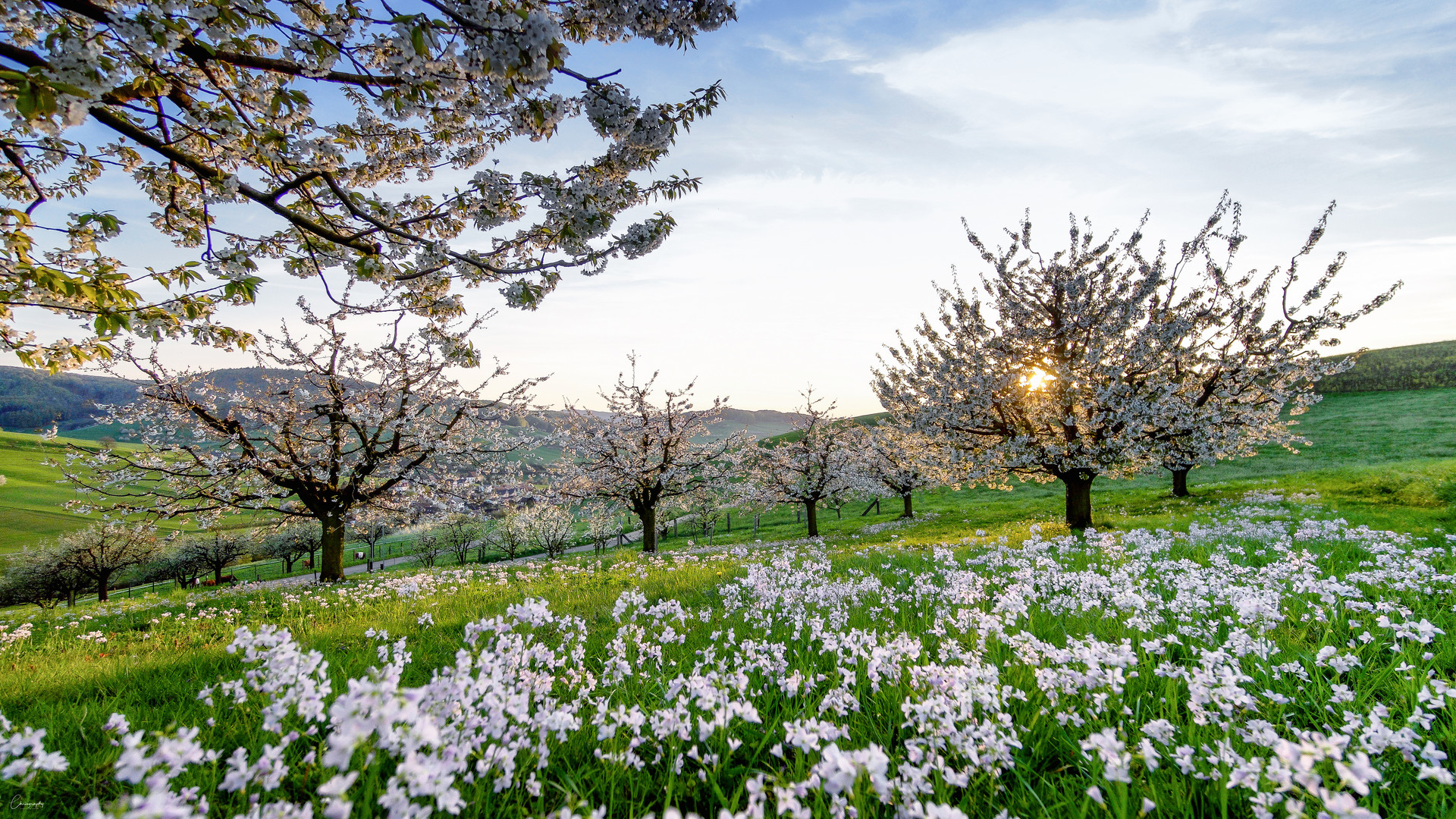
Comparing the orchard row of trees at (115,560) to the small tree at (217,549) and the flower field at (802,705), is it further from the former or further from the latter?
the flower field at (802,705)

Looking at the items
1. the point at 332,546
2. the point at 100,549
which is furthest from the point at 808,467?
the point at 100,549

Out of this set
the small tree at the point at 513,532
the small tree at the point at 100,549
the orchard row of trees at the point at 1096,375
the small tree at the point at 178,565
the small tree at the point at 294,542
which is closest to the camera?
the orchard row of trees at the point at 1096,375

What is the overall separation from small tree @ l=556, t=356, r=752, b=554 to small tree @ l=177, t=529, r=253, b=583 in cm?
7079

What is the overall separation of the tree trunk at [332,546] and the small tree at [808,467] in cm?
2147

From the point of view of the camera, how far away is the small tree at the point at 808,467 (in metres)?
34.0

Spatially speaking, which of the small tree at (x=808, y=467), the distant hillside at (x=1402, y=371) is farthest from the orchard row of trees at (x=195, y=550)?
the distant hillside at (x=1402, y=371)

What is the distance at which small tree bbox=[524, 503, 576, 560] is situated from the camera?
198 feet

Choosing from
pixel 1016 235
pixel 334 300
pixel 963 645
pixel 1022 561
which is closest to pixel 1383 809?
pixel 963 645

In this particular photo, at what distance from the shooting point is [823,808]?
8.26 feet

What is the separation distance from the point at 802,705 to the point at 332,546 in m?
19.5

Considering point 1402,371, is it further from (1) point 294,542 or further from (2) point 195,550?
(2) point 195,550

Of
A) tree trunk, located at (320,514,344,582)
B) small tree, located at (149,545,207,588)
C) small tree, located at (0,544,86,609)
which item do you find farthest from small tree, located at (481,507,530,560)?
tree trunk, located at (320,514,344,582)

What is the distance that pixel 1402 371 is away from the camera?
202 feet

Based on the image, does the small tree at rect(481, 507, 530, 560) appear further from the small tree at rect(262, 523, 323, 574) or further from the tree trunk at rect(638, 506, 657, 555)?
the tree trunk at rect(638, 506, 657, 555)
